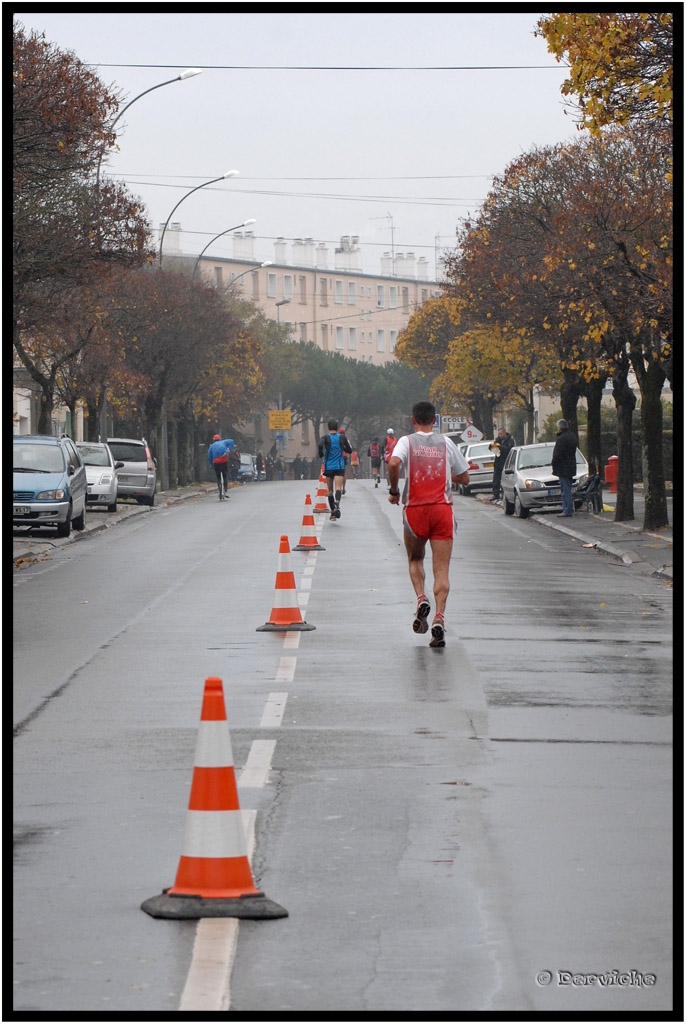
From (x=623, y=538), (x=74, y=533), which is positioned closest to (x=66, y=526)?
(x=74, y=533)

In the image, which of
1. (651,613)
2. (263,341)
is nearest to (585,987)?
(651,613)

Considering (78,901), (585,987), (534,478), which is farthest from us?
(534,478)

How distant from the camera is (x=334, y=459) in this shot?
35.0 metres

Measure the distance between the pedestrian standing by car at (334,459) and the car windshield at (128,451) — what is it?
42.2 feet

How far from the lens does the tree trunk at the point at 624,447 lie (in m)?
33.9

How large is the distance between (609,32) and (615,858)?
38.0ft

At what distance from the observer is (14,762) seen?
8.98m

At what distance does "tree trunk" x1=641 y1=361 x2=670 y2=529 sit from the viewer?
29.8 m

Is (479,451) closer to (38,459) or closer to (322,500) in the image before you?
(322,500)

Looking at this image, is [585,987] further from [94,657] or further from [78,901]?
[94,657]

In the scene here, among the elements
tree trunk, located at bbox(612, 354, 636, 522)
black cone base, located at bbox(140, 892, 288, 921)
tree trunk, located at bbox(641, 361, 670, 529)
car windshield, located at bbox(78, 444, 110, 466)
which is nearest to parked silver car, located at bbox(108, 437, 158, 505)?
car windshield, located at bbox(78, 444, 110, 466)

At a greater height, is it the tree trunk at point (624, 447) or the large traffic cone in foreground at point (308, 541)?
the tree trunk at point (624, 447)

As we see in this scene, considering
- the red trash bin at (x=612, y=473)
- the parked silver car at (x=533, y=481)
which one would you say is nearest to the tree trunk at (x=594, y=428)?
the parked silver car at (x=533, y=481)

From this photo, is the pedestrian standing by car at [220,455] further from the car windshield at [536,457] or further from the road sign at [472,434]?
the road sign at [472,434]
